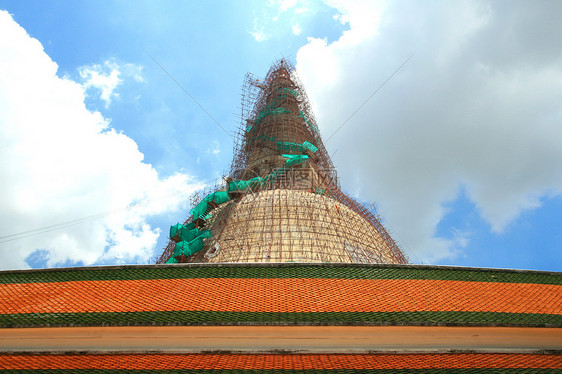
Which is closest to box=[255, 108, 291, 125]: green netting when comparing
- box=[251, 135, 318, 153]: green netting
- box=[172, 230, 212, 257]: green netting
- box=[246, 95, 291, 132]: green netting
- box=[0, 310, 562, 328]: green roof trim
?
box=[246, 95, 291, 132]: green netting

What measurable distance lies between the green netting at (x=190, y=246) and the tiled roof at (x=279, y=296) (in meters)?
8.37

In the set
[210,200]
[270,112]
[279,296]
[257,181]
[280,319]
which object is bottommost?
[280,319]

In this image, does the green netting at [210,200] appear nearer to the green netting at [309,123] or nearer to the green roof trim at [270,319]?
the green netting at [309,123]

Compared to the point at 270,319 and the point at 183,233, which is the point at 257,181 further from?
the point at 270,319

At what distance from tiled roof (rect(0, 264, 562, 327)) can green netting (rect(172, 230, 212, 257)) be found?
8369mm

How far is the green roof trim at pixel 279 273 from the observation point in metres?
7.90

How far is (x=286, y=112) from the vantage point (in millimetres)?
28359

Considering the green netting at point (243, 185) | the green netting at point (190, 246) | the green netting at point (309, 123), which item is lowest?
the green netting at point (190, 246)

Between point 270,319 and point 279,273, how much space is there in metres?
2.06

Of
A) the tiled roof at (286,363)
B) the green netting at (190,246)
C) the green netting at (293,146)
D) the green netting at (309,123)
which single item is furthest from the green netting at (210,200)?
the tiled roof at (286,363)

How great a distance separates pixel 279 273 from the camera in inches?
313

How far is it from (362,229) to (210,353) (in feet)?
44.5

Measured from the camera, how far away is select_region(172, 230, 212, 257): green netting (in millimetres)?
16516

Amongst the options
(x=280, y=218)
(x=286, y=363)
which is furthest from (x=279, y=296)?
(x=280, y=218)
